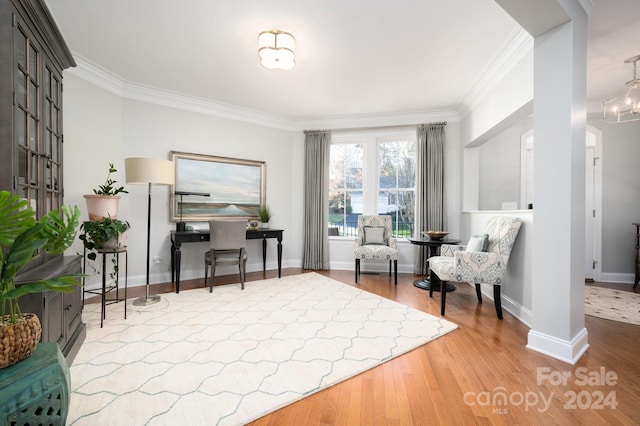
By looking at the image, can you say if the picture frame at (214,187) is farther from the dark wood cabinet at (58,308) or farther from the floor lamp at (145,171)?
the dark wood cabinet at (58,308)

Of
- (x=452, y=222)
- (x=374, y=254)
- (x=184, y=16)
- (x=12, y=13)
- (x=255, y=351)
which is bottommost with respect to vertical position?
(x=255, y=351)

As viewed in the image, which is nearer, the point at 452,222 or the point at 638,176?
the point at 638,176

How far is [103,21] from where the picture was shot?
2.52 meters

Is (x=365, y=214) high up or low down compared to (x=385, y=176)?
down

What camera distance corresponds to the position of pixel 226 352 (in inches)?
81.7

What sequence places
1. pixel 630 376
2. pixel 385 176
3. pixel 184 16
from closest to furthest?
pixel 630 376
pixel 184 16
pixel 385 176

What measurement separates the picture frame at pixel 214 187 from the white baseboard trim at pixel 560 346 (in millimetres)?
3893

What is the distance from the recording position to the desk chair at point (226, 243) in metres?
3.57

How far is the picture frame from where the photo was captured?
412cm

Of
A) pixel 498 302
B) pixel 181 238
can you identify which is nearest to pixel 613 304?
pixel 498 302

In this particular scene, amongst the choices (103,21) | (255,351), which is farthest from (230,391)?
(103,21)

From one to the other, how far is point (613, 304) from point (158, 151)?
597cm

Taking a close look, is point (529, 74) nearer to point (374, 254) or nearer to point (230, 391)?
point (374, 254)

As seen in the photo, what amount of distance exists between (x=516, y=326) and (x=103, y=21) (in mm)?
4611
